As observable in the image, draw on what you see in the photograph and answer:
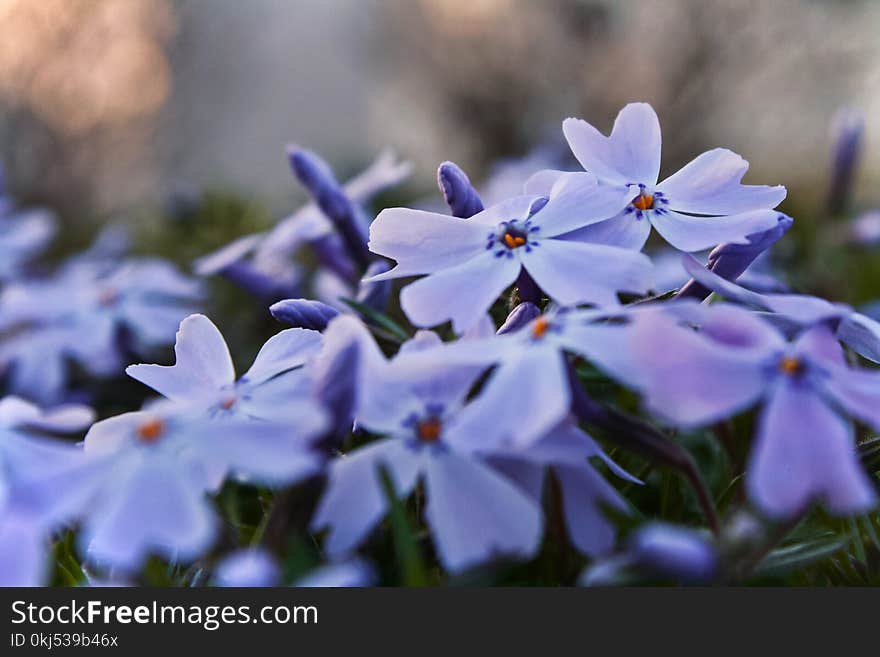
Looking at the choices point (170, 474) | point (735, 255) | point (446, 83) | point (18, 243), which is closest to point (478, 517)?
point (170, 474)

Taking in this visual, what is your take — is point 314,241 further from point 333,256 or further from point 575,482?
point 575,482

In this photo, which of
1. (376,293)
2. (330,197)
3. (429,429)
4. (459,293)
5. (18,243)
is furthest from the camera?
(18,243)

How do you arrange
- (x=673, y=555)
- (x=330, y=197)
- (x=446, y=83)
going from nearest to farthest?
(x=673, y=555) < (x=330, y=197) < (x=446, y=83)

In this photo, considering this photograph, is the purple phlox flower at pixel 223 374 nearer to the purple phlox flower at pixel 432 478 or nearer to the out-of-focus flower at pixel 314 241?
the purple phlox flower at pixel 432 478

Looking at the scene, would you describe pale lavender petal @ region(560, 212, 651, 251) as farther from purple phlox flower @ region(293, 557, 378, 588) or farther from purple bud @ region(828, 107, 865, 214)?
purple bud @ region(828, 107, 865, 214)

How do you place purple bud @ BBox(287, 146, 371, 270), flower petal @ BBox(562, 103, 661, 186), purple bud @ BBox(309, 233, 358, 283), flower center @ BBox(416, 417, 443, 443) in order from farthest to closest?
purple bud @ BBox(309, 233, 358, 283)
purple bud @ BBox(287, 146, 371, 270)
flower petal @ BBox(562, 103, 661, 186)
flower center @ BBox(416, 417, 443, 443)

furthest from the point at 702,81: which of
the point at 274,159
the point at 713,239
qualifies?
the point at 713,239

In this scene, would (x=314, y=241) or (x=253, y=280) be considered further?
(x=253, y=280)

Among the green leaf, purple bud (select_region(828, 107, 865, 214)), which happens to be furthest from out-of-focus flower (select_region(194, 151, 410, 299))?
purple bud (select_region(828, 107, 865, 214))

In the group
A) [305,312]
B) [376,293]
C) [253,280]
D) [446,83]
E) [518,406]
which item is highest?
[446,83]
